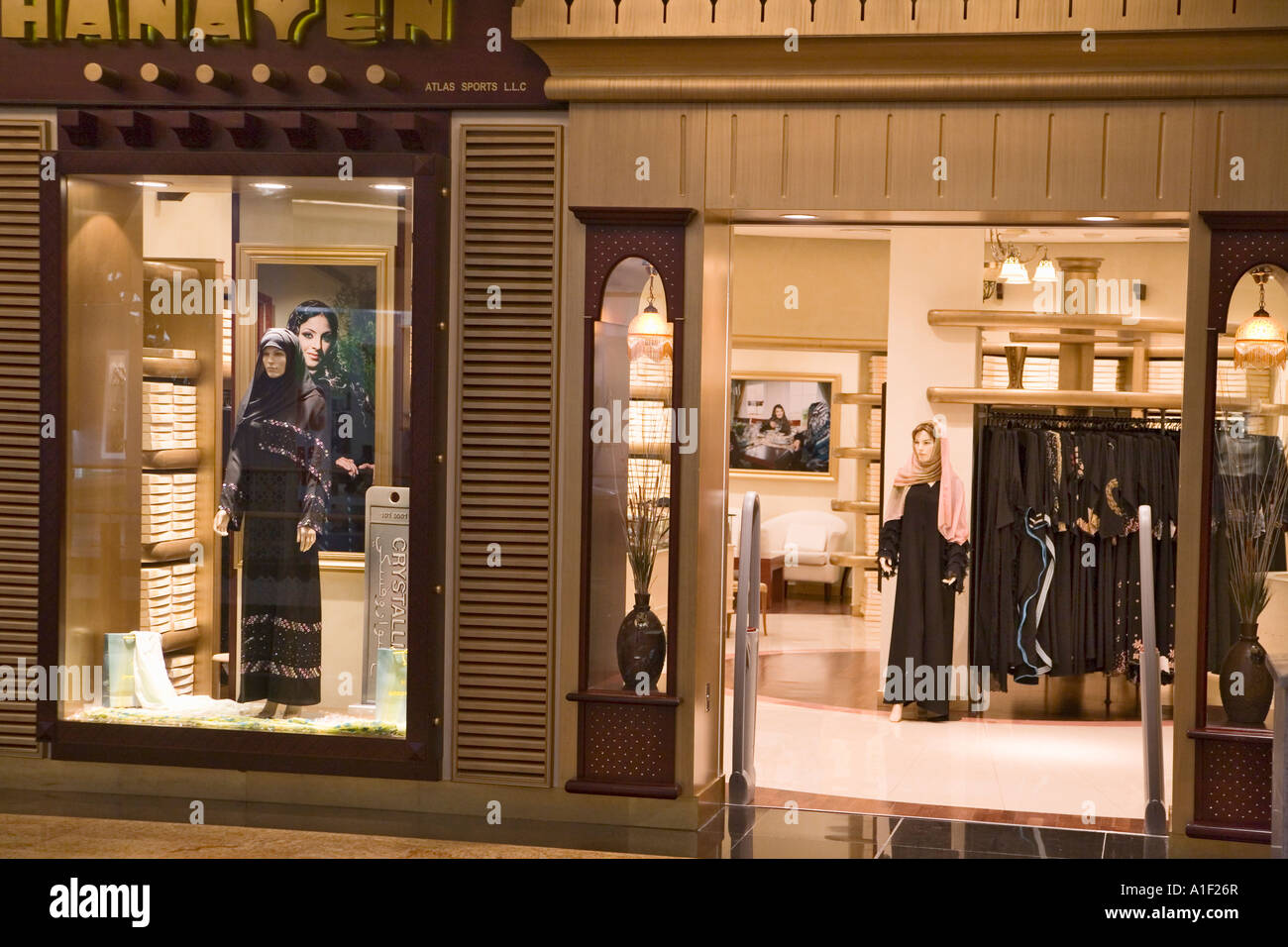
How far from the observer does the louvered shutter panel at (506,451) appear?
5004 mm

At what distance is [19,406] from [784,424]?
6.74 meters

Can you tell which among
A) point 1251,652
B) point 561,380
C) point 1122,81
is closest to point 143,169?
point 561,380

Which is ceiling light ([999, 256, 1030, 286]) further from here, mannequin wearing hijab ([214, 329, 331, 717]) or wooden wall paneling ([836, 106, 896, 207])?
mannequin wearing hijab ([214, 329, 331, 717])

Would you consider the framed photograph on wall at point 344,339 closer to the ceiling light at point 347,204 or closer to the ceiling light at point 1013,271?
the ceiling light at point 347,204

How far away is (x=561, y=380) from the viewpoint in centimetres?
502

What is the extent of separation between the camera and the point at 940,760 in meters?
6.19

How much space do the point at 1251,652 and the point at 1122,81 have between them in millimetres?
2129

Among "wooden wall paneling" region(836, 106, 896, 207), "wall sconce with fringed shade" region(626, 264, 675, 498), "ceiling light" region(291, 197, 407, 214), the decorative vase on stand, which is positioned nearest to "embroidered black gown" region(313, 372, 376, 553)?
"ceiling light" region(291, 197, 407, 214)

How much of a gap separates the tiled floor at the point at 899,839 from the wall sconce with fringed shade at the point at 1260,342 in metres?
1.80

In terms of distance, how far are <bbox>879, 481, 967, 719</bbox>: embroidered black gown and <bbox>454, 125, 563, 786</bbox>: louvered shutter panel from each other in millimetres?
2754

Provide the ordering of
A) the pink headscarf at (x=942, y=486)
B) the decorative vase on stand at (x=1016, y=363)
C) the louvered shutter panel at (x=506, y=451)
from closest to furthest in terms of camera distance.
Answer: the louvered shutter panel at (x=506, y=451) → the pink headscarf at (x=942, y=486) → the decorative vase on stand at (x=1016, y=363)

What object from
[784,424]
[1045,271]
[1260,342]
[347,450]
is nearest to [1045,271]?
[1045,271]

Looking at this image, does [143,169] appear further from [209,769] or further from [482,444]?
[209,769]

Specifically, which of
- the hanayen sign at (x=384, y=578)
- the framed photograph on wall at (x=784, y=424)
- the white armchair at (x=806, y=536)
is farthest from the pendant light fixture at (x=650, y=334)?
the framed photograph on wall at (x=784, y=424)
